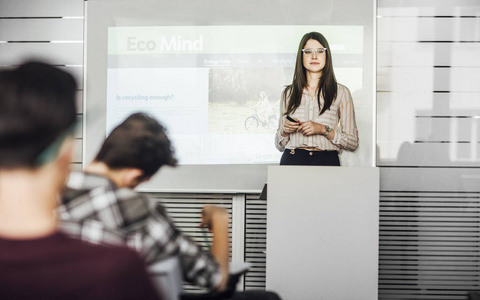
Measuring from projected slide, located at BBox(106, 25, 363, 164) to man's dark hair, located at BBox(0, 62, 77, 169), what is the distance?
3475mm

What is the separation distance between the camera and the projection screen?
4164mm

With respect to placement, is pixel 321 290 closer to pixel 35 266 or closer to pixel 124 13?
pixel 35 266

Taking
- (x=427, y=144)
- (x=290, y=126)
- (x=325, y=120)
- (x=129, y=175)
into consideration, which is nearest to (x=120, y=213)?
(x=129, y=175)

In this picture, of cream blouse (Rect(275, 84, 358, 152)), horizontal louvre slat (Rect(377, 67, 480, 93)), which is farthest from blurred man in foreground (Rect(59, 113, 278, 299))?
horizontal louvre slat (Rect(377, 67, 480, 93))

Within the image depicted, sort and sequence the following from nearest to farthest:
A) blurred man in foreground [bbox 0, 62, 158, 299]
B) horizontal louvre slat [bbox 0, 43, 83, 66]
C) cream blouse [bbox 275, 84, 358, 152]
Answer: blurred man in foreground [bbox 0, 62, 158, 299]
cream blouse [bbox 275, 84, 358, 152]
horizontal louvre slat [bbox 0, 43, 83, 66]

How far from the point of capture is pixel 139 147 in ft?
5.02

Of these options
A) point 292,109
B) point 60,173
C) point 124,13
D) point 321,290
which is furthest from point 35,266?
point 124,13

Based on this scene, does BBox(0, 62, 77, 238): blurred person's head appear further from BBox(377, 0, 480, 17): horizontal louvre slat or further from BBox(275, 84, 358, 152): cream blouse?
BBox(377, 0, 480, 17): horizontal louvre slat

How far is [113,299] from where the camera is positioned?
68 cm

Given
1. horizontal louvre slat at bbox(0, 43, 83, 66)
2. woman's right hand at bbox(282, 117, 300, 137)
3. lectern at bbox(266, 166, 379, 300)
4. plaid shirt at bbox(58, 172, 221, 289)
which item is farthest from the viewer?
horizontal louvre slat at bbox(0, 43, 83, 66)

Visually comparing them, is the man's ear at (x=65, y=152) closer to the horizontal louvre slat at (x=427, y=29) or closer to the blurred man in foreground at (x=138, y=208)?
the blurred man in foreground at (x=138, y=208)

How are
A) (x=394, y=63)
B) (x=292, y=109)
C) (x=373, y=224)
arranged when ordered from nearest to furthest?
(x=373, y=224), (x=292, y=109), (x=394, y=63)

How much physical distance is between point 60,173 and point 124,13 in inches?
149

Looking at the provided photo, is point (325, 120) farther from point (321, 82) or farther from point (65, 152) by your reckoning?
point (65, 152)
